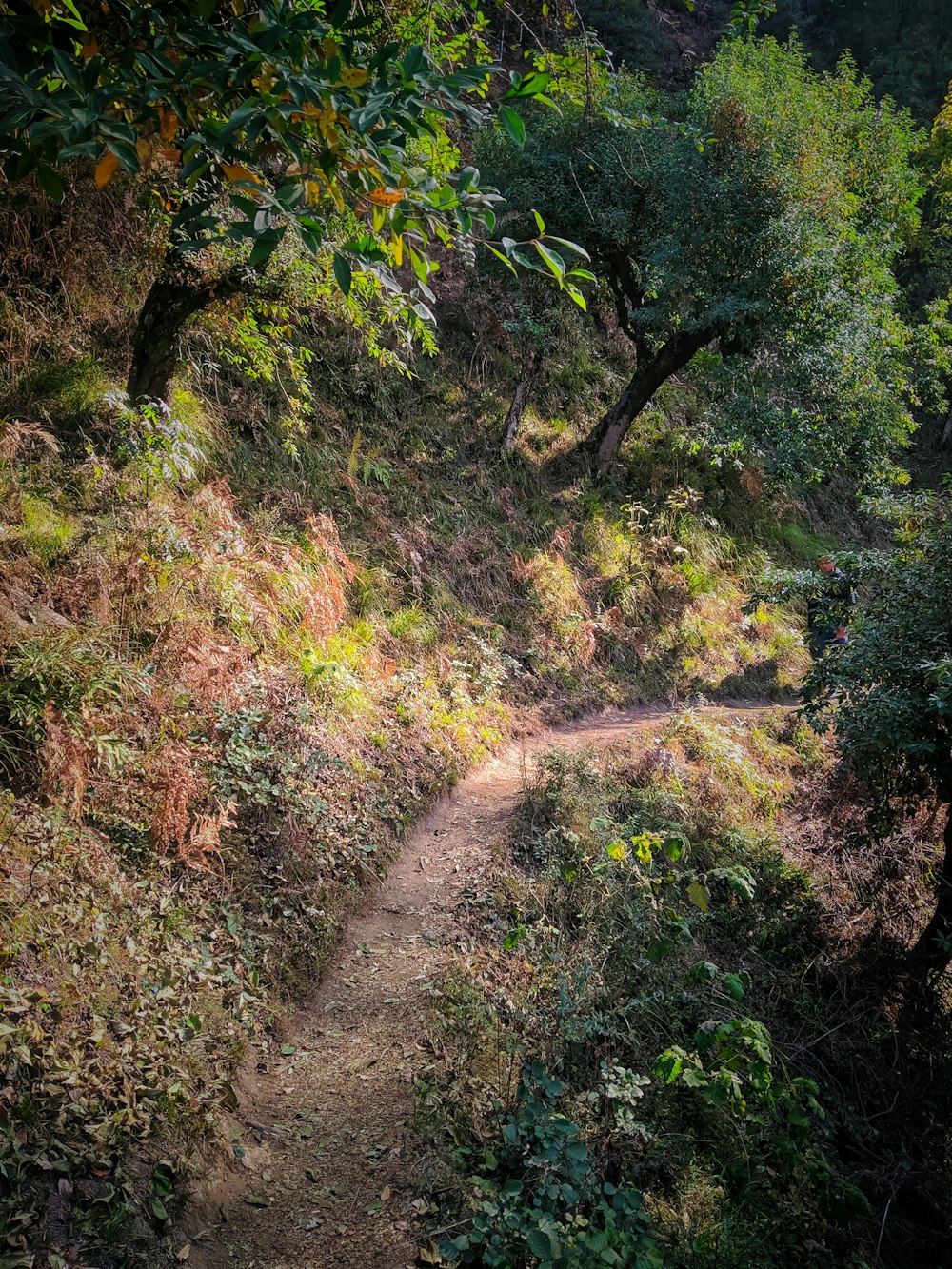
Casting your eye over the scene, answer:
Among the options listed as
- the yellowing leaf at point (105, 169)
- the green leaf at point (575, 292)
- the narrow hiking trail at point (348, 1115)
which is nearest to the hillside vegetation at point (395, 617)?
the yellowing leaf at point (105, 169)

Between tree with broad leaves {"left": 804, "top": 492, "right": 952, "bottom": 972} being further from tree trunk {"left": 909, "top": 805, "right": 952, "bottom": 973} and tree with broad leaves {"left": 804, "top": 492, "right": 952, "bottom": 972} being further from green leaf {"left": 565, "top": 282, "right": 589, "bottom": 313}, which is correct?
green leaf {"left": 565, "top": 282, "right": 589, "bottom": 313}

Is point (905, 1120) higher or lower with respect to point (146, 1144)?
higher

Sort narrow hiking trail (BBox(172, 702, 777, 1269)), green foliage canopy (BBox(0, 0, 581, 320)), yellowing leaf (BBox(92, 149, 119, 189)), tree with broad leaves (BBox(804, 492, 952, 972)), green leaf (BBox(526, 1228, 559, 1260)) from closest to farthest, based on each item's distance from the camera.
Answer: green foliage canopy (BBox(0, 0, 581, 320))
yellowing leaf (BBox(92, 149, 119, 189))
green leaf (BBox(526, 1228, 559, 1260))
narrow hiking trail (BBox(172, 702, 777, 1269))
tree with broad leaves (BBox(804, 492, 952, 972))

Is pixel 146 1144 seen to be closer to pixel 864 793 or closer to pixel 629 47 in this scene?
pixel 864 793

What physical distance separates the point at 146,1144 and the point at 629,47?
85.4 feet

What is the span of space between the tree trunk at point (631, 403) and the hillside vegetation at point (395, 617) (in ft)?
0.44

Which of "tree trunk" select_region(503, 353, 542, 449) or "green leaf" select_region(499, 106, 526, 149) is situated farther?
"tree trunk" select_region(503, 353, 542, 449)

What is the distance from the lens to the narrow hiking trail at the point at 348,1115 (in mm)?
3213

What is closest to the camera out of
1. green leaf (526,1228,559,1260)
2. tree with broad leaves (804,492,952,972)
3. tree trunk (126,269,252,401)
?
green leaf (526,1228,559,1260)

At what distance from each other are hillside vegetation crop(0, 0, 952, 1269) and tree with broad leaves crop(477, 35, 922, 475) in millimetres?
82

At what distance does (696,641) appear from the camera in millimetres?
12742

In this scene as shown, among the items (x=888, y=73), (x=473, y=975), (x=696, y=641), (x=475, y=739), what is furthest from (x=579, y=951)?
(x=888, y=73)

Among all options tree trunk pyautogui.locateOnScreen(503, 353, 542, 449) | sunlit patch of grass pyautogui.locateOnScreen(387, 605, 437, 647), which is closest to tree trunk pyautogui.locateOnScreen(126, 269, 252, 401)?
sunlit patch of grass pyautogui.locateOnScreen(387, 605, 437, 647)

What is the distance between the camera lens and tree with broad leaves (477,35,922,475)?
11422 mm
